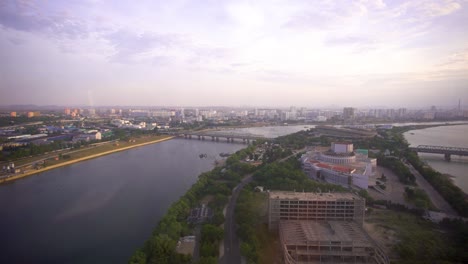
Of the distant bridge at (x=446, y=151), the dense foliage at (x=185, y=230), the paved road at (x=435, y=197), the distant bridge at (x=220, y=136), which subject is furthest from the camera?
the distant bridge at (x=220, y=136)

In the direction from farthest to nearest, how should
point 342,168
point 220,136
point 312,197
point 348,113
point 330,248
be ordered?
1. point 348,113
2. point 220,136
3. point 342,168
4. point 312,197
5. point 330,248

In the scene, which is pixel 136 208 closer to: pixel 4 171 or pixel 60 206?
pixel 60 206

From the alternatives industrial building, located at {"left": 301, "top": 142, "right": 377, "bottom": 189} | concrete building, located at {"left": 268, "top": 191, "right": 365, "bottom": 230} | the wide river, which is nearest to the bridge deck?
the wide river

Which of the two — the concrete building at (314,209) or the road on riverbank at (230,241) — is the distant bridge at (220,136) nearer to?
the road on riverbank at (230,241)

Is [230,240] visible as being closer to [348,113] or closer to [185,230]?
[185,230]

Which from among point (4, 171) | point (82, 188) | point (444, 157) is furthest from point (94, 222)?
point (444, 157)

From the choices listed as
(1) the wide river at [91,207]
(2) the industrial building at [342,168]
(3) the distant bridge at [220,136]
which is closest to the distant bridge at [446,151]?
(1) the wide river at [91,207]

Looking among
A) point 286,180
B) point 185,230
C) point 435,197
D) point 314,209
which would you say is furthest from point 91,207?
point 435,197
